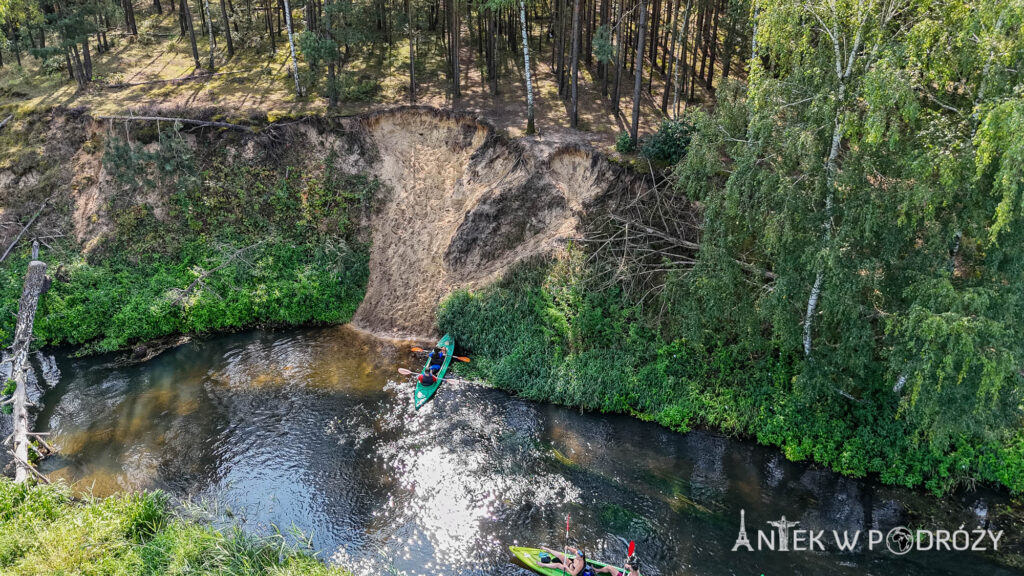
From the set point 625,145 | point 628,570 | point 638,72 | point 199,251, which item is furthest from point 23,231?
point 628,570

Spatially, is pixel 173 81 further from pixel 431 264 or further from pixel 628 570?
pixel 628 570

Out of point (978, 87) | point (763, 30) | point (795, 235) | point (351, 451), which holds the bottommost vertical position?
point (351, 451)

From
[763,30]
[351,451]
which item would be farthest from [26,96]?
[763,30]

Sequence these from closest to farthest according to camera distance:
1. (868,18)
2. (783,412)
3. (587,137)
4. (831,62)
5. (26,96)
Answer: (868,18) → (831,62) → (783,412) → (587,137) → (26,96)

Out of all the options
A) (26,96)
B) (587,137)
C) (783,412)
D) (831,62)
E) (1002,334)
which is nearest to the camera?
(1002,334)

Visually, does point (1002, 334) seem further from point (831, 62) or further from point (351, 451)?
point (351, 451)

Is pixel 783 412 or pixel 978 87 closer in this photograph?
pixel 978 87

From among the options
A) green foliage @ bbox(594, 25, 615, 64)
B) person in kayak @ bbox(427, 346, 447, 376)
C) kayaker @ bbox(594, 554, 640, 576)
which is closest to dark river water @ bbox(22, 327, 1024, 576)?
kayaker @ bbox(594, 554, 640, 576)

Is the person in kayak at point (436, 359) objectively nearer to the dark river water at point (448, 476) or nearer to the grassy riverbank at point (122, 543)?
the dark river water at point (448, 476)
